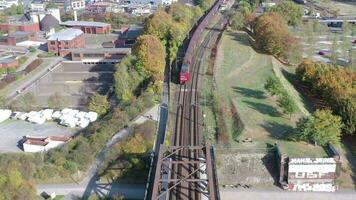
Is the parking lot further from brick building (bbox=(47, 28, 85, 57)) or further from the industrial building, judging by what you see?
the industrial building

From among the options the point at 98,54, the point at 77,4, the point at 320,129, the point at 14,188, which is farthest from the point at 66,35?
the point at 320,129

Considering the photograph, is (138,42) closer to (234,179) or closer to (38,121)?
(38,121)

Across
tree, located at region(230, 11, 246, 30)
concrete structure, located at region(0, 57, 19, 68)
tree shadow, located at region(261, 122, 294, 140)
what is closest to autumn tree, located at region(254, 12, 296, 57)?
tree, located at region(230, 11, 246, 30)

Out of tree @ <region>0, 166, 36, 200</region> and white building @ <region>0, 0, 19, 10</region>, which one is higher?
white building @ <region>0, 0, 19, 10</region>

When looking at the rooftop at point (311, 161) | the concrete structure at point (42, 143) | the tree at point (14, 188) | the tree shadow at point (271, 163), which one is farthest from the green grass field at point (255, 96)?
the tree at point (14, 188)

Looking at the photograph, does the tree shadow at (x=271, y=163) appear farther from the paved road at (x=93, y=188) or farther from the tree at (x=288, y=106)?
the paved road at (x=93, y=188)

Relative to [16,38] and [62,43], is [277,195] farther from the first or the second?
[16,38]

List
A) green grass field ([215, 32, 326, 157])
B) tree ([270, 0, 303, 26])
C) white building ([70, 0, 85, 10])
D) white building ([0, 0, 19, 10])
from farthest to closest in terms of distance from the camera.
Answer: white building ([70, 0, 85, 10]), white building ([0, 0, 19, 10]), tree ([270, 0, 303, 26]), green grass field ([215, 32, 326, 157])
